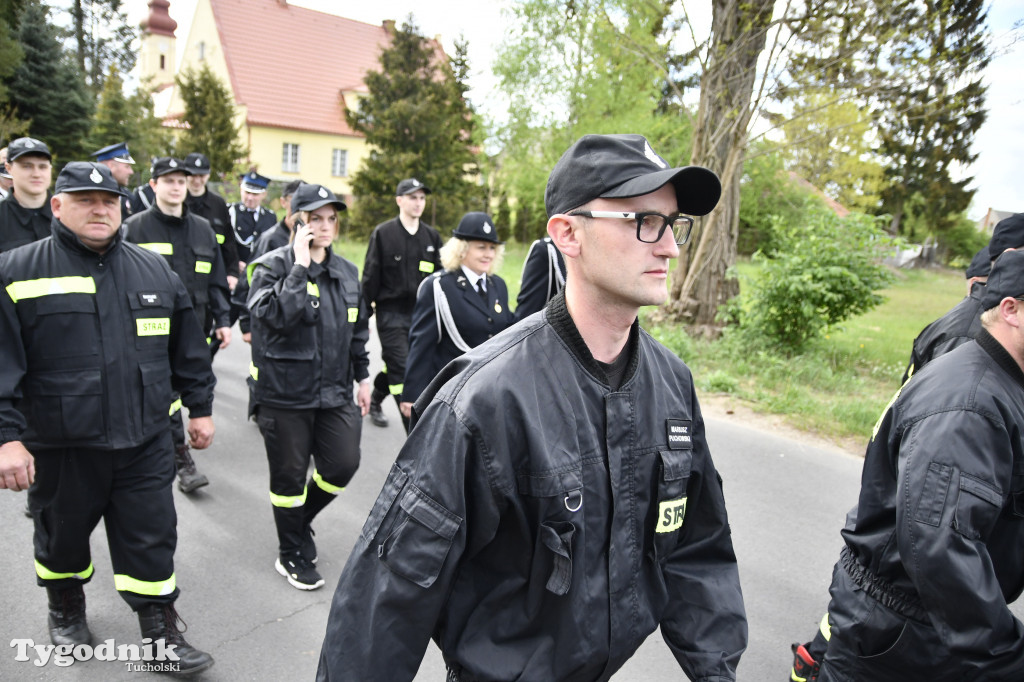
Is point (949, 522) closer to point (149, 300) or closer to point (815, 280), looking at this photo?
point (149, 300)

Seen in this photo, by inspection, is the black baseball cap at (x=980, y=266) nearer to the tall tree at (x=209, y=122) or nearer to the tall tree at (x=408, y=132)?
the tall tree at (x=408, y=132)

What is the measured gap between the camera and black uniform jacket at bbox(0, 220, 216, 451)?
3158 mm

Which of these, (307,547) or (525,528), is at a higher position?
(525,528)

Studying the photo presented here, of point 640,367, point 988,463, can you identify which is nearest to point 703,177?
point 640,367

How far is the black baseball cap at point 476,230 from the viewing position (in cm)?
469

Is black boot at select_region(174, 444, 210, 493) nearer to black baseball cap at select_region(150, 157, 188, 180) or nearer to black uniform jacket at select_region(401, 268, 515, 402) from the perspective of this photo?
black uniform jacket at select_region(401, 268, 515, 402)

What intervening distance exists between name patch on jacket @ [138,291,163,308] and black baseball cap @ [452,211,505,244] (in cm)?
188

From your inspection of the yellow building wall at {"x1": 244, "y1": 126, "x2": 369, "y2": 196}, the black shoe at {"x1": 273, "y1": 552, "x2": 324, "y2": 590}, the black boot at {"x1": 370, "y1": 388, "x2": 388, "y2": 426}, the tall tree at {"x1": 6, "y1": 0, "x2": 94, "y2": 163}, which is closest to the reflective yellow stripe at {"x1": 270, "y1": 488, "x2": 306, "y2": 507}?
the black shoe at {"x1": 273, "y1": 552, "x2": 324, "y2": 590}

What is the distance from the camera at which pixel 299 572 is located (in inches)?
166

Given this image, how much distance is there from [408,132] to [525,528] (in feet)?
87.6

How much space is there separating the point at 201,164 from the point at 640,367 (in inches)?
272

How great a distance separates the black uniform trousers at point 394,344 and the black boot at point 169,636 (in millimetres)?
3049

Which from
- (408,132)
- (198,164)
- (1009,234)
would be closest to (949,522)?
(1009,234)

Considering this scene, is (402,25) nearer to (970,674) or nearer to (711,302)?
(711,302)
